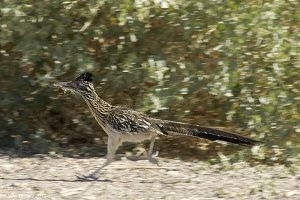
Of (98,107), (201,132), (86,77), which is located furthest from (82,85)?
(201,132)

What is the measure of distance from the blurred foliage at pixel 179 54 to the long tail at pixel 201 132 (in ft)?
1.96

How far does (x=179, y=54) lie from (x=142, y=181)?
1.67 meters

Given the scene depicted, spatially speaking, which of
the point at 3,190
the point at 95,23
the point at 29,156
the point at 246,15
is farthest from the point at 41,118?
the point at 246,15

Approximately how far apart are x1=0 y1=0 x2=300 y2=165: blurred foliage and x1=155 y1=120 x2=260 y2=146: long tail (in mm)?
597

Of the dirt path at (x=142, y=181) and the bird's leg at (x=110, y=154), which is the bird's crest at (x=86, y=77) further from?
the dirt path at (x=142, y=181)

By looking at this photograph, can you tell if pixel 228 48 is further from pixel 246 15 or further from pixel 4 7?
pixel 4 7

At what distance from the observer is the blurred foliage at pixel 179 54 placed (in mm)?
8672

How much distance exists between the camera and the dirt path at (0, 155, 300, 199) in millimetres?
7707

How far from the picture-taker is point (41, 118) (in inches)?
389

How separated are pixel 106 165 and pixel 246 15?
6.95 ft

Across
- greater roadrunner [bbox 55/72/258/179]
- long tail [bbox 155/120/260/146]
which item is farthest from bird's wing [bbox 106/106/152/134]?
long tail [bbox 155/120/260/146]

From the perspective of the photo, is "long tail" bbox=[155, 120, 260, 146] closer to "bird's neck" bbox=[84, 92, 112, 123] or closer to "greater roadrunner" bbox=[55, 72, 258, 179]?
"greater roadrunner" bbox=[55, 72, 258, 179]

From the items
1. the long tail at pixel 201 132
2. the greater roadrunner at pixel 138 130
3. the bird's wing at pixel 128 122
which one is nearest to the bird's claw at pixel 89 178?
the greater roadrunner at pixel 138 130

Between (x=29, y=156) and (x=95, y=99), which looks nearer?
(x=95, y=99)
